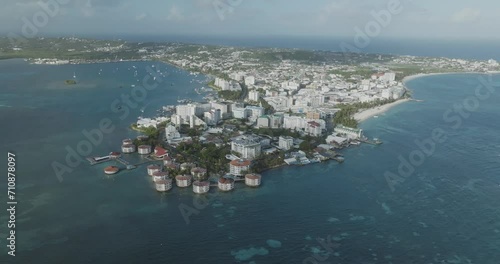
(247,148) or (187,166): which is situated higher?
(247,148)

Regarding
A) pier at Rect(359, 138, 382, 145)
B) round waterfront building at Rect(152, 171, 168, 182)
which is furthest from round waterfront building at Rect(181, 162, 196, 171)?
pier at Rect(359, 138, 382, 145)

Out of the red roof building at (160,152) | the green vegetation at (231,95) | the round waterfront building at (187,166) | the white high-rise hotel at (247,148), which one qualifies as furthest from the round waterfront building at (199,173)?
the green vegetation at (231,95)

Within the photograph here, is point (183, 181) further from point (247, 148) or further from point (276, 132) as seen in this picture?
point (276, 132)

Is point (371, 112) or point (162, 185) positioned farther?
point (371, 112)

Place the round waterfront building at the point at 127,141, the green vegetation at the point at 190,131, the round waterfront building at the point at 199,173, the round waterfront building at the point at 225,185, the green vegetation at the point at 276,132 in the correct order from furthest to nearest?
1. the green vegetation at the point at 276,132
2. the green vegetation at the point at 190,131
3. the round waterfront building at the point at 127,141
4. the round waterfront building at the point at 199,173
5. the round waterfront building at the point at 225,185

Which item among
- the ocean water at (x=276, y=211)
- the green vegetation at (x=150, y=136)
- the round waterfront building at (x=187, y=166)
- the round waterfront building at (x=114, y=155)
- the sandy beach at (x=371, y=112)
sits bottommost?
the ocean water at (x=276, y=211)

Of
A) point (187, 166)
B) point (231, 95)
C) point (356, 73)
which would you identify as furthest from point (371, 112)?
point (356, 73)

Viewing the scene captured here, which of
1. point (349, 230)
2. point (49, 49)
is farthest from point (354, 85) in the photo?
point (49, 49)

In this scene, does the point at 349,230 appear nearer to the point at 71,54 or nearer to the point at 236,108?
the point at 236,108

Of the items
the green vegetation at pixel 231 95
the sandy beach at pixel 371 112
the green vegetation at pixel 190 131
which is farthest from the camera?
the green vegetation at pixel 231 95

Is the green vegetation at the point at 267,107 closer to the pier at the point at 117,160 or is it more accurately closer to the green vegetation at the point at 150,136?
the green vegetation at the point at 150,136
